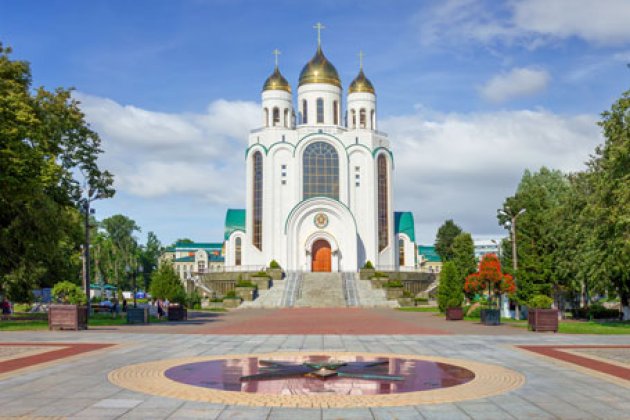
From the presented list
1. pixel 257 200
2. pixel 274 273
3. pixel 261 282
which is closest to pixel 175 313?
pixel 261 282

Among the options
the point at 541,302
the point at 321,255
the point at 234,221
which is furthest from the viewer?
the point at 234,221

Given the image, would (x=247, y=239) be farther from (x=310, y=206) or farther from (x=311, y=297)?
(x=311, y=297)

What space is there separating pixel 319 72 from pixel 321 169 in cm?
1158

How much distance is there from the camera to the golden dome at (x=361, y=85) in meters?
74.1

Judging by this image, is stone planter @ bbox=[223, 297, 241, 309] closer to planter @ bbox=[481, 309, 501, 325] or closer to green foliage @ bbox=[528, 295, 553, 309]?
planter @ bbox=[481, 309, 501, 325]

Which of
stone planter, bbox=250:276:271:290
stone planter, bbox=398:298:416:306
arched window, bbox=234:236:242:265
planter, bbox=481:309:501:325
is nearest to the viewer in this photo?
planter, bbox=481:309:501:325

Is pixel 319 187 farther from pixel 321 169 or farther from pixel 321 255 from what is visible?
pixel 321 255

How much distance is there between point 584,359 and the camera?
1462 cm

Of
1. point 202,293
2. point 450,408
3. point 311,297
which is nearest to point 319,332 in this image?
point 450,408

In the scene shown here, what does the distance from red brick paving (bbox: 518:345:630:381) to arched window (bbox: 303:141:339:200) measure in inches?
2047

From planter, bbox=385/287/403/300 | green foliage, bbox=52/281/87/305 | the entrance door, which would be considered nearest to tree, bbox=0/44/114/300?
green foliage, bbox=52/281/87/305

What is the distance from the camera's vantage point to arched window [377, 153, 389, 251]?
69.6m

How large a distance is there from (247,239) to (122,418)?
6066 centimetres

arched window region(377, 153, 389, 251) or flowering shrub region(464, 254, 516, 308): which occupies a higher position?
arched window region(377, 153, 389, 251)
